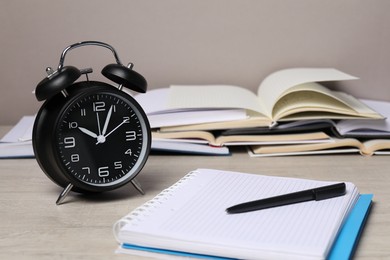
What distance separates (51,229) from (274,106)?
68 centimetres

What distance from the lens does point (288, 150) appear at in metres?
1.42

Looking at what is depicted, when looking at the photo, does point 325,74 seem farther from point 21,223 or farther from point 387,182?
point 21,223

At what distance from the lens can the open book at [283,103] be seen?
141 cm

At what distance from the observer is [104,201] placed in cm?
111

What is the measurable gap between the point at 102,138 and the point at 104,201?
112mm

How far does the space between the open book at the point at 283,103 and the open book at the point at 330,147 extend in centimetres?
6

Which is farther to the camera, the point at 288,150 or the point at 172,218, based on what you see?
the point at 288,150

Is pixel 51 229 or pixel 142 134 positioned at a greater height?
pixel 142 134

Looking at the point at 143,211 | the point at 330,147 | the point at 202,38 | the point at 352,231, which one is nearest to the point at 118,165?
the point at 143,211

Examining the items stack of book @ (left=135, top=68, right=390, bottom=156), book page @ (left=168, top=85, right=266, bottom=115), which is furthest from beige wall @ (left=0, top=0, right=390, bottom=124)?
stack of book @ (left=135, top=68, right=390, bottom=156)

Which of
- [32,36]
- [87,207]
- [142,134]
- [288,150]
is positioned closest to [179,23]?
A: [32,36]

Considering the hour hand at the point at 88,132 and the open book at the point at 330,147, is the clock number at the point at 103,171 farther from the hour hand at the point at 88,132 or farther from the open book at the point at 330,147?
the open book at the point at 330,147

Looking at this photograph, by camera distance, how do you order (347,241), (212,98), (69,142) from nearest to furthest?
(347,241) < (69,142) < (212,98)

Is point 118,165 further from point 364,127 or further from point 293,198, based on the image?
point 364,127
